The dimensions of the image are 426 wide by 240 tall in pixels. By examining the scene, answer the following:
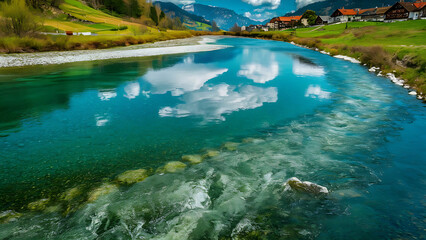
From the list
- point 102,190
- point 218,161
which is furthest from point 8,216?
point 218,161

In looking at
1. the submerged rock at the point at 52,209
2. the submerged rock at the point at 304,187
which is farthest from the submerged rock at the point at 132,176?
the submerged rock at the point at 304,187

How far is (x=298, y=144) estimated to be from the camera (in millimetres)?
11094

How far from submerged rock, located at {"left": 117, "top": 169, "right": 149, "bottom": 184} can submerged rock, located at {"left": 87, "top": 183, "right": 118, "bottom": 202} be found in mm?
388

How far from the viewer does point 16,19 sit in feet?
145

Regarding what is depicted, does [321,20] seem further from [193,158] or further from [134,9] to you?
[193,158]

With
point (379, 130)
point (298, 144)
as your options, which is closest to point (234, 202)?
point (298, 144)

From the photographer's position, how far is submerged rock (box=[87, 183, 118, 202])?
733 cm

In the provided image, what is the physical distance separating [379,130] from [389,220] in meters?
7.67

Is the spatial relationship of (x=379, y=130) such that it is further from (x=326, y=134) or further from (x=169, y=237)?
(x=169, y=237)

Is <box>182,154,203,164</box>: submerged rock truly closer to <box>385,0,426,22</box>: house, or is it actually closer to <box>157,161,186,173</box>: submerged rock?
<box>157,161,186,173</box>: submerged rock

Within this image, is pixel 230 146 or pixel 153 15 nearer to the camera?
pixel 230 146

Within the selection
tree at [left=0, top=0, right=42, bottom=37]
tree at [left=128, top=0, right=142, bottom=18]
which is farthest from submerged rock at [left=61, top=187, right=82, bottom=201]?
tree at [left=128, top=0, right=142, bottom=18]

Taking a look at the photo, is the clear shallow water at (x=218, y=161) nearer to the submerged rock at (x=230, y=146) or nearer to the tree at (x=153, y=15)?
the submerged rock at (x=230, y=146)

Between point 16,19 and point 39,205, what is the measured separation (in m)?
52.9
